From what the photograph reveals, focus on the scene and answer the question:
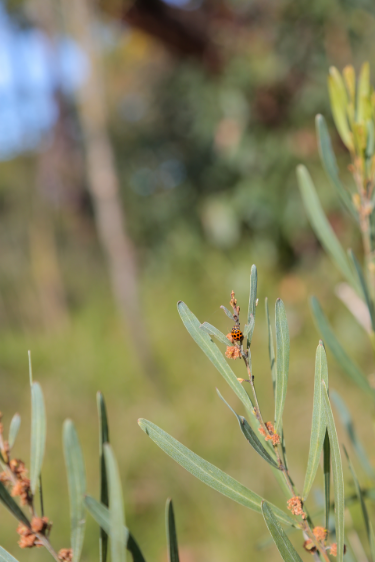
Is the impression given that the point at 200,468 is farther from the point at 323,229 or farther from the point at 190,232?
the point at 190,232

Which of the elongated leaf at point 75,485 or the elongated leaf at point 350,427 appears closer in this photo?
the elongated leaf at point 75,485

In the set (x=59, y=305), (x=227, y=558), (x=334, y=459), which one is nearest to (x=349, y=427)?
(x=334, y=459)

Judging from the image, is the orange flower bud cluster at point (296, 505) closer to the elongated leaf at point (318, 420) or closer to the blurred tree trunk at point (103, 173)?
the elongated leaf at point (318, 420)

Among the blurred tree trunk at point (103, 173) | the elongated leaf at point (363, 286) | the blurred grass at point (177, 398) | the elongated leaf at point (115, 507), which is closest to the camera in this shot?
the elongated leaf at point (115, 507)

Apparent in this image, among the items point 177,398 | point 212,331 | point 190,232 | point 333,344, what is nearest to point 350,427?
point 333,344

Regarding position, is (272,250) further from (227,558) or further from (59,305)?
(59,305)

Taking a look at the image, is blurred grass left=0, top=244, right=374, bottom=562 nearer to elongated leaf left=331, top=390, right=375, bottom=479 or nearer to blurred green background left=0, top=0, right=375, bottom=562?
blurred green background left=0, top=0, right=375, bottom=562

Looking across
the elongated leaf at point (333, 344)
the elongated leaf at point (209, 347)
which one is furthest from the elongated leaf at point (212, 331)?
the elongated leaf at point (333, 344)
